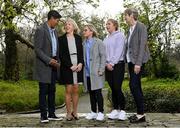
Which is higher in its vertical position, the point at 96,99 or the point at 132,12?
the point at 132,12

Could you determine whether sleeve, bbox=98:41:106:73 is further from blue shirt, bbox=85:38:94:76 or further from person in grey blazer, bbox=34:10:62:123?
person in grey blazer, bbox=34:10:62:123

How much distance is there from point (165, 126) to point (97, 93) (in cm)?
161

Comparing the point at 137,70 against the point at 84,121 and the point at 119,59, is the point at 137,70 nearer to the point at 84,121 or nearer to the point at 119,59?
the point at 119,59

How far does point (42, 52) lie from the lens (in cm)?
870

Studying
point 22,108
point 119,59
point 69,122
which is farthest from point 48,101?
point 22,108

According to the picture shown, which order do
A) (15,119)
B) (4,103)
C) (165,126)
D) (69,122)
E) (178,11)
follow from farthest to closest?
1. (178,11)
2. (4,103)
3. (15,119)
4. (69,122)
5. (165,126)

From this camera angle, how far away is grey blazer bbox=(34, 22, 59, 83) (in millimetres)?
8742

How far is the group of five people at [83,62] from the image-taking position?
8742mm

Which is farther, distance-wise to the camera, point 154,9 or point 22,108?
point 154,9

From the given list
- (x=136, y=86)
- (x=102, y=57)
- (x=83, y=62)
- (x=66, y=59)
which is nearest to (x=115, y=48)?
(x=102, y=57)

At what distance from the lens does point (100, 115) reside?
8844 mm

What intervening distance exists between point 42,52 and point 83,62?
0.89m

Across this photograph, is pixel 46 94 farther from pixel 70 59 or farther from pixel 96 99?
pixel 96 99

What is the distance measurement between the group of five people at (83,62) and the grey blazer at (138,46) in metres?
0.04
